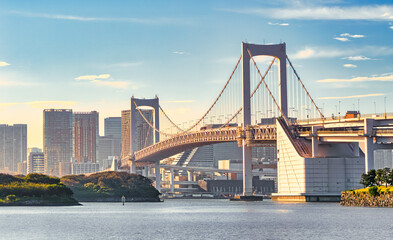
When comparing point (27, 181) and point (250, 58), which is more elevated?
point (250, 58)

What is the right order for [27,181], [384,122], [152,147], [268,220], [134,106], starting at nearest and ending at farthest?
[268,220], [384,122], [27,181], [152,147], [134,106]

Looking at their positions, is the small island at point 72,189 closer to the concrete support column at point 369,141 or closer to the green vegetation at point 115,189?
the green vegetation at point 115,189

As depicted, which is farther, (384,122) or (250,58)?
(250,58)

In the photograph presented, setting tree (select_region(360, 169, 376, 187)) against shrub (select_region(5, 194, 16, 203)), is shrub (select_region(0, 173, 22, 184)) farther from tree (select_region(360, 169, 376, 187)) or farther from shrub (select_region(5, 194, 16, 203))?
tree (select_region(360, 169, 376, 187))

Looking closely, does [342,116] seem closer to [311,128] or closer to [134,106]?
[311,128]

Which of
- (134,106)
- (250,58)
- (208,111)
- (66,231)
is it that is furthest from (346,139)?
(134,106)

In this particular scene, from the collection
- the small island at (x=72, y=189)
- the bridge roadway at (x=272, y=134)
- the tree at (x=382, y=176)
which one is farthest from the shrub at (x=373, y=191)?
the small island at (x=72, y=189)

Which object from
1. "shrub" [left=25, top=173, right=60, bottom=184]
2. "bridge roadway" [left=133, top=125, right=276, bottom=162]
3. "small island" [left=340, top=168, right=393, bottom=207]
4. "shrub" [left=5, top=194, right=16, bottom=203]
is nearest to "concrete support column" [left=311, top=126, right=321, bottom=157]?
"bridge roadway" [left=133, top=125, right=276, bottom=162]
